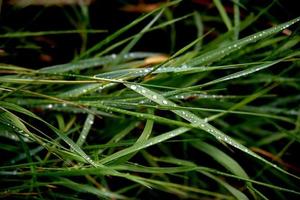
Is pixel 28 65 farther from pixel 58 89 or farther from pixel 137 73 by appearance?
pixel 137 73

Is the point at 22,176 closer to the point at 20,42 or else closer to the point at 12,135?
the point at 12,135

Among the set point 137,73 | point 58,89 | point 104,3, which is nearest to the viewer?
point 137,73

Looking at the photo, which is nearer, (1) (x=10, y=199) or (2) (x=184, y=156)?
(1) (x=10, y=199)

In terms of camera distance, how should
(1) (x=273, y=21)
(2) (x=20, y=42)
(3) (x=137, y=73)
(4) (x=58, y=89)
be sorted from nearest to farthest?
1. (3) (x=137, y=73)
2. (4) (x=58, y=89)
3. (2) (x=20, y=42)
4. (1) (x=273, y=21)

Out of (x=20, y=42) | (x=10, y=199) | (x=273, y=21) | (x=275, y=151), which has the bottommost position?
(x=10, y=199)

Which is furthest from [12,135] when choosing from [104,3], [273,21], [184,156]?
[273,21]

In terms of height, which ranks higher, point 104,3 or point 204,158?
point 104,3
